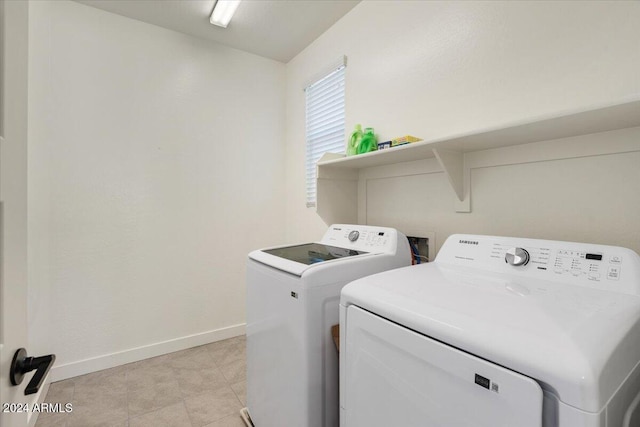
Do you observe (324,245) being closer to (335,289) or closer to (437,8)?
(335,289)

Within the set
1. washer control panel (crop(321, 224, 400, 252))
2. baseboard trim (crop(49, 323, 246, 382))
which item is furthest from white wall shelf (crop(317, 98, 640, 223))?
baseboard trim (crop(49, 323, 246, 382))

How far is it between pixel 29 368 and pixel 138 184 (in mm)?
2081

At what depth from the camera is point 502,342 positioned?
593 mm

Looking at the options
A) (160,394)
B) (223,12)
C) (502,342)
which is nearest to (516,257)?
(502,342)

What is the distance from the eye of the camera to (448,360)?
655mm

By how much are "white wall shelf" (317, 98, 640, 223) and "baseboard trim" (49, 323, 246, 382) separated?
1607 mm

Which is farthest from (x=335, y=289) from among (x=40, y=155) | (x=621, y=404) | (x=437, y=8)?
(x=40, y=155)

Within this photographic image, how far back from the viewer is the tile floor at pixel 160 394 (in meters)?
1.73

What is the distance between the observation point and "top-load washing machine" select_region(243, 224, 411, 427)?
115 cm

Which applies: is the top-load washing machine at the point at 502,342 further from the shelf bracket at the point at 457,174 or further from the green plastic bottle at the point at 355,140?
the green plastic bottle at the point at 355,140

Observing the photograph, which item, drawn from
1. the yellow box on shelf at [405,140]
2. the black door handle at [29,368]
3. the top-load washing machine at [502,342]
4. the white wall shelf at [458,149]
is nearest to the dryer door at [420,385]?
the top-load washing machine at [502,342]

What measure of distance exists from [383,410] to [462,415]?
25 centimetres

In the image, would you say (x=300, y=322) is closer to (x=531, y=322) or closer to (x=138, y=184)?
(x=531, y=322)

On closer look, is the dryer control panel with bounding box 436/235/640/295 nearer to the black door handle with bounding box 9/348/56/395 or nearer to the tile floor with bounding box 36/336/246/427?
the black door handle with bounding box 9/348/56/395
